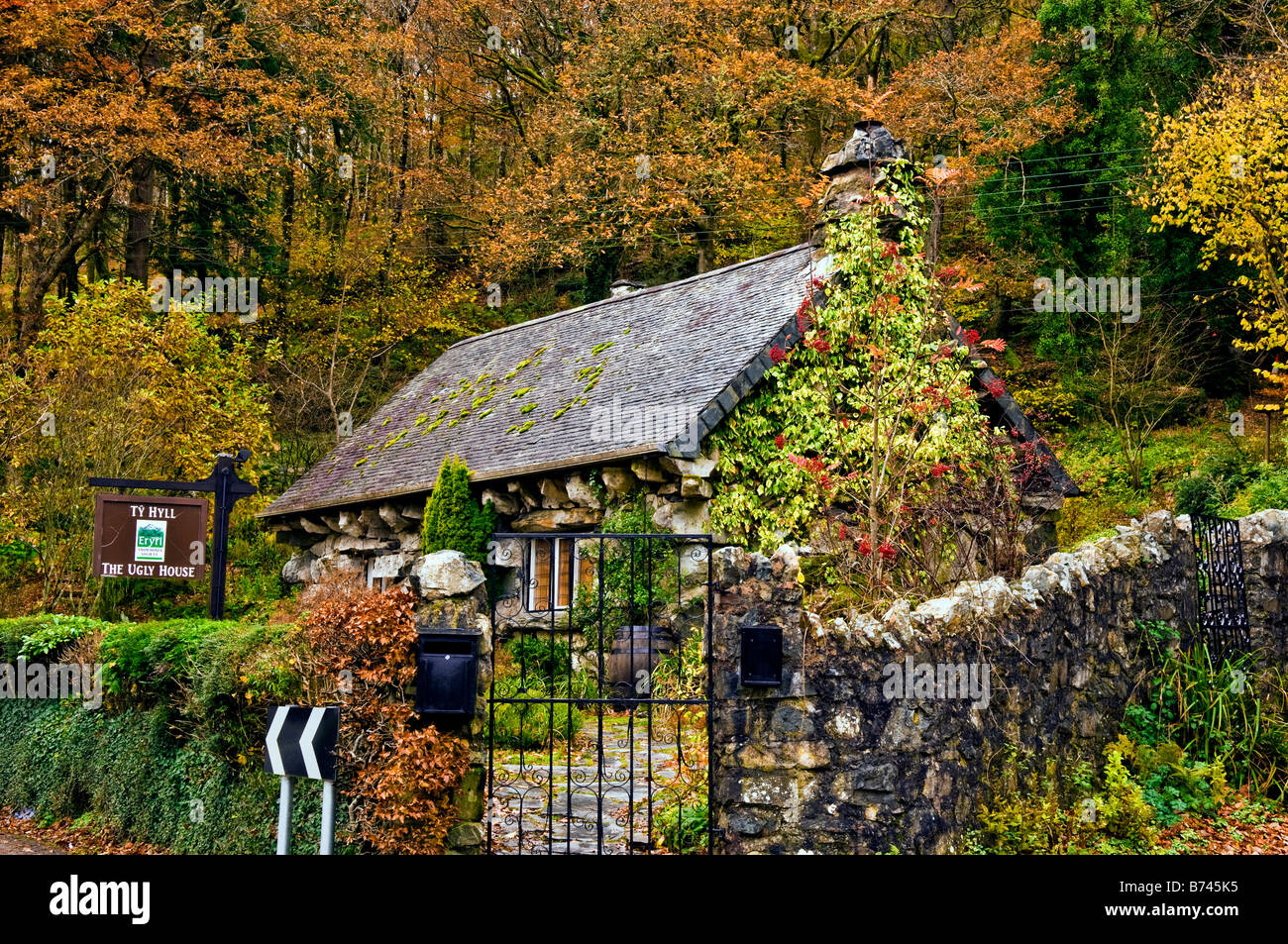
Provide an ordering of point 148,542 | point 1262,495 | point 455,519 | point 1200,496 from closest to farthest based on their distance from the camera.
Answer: point 148,542 < point 455,519 < point 1262,495 < point 1200,496

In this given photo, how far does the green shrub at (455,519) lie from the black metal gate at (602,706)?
34cm

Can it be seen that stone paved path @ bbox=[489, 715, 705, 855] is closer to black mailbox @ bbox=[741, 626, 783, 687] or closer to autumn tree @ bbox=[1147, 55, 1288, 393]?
black mailbox @ bbox=[741, 626, 783, 687]

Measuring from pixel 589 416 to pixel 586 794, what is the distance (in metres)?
7.06

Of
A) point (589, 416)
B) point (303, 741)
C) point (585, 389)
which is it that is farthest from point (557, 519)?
point (303, 741)

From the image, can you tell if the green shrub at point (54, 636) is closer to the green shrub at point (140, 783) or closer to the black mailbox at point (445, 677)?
the green shrub at point (140, 783)

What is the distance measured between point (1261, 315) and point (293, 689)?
17833mm

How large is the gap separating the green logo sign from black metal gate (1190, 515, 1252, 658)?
963cm

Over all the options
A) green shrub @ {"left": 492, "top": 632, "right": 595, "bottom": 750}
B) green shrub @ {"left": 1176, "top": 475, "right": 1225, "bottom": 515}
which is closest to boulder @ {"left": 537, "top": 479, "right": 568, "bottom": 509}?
green shrub @ {"left": 492, "top": 632, "right": 595, "bottom": 750}

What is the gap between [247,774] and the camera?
734cm

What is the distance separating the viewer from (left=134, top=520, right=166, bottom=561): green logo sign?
407 inches

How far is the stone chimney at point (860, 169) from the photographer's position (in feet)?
41.8

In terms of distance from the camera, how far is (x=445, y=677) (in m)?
6.52

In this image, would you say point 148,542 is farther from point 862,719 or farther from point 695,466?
point 862,719

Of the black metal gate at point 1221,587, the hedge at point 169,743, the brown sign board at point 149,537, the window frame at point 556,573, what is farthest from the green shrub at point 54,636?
the black metal gate at point 1221,587
